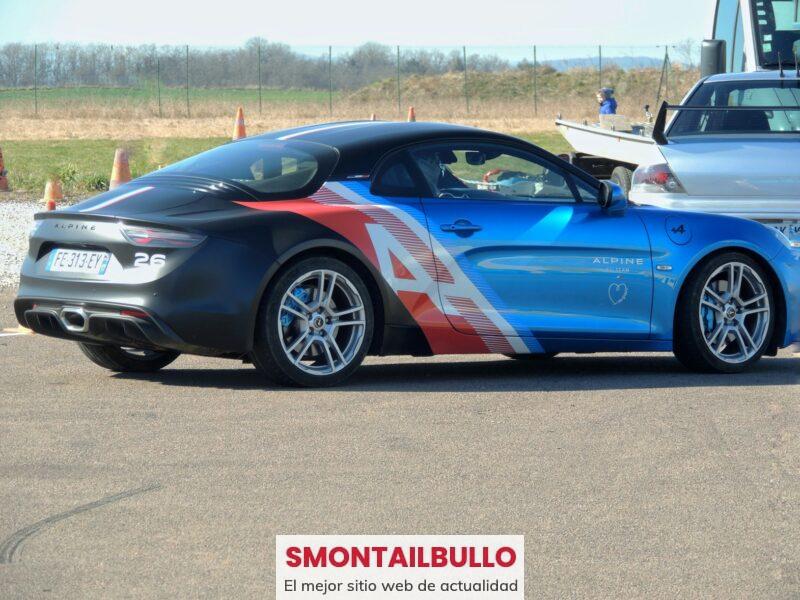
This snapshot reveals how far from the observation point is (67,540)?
4809 mm

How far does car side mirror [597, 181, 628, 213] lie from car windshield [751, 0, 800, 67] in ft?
33.3

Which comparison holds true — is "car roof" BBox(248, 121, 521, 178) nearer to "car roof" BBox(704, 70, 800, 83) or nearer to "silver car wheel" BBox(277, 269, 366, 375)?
"silver car wheel" BBox(277, 269, 366, 375)

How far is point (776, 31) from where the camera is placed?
1802 centimetres

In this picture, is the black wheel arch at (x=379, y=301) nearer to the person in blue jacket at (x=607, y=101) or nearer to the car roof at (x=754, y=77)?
the car roof at (x=754, y=77)

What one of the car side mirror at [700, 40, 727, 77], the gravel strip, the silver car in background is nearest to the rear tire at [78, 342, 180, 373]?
the gravel strip

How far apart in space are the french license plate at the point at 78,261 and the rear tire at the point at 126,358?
695mm

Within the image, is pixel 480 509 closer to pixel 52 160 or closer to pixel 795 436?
pixel 795 436

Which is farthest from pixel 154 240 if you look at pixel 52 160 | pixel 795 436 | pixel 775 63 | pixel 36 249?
pixel 52 160

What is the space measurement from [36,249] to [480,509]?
11.0ft

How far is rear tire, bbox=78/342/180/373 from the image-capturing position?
8109 millimetres

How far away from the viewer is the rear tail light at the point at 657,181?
11477mm

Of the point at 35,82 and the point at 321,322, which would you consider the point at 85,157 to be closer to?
the point at 35,82

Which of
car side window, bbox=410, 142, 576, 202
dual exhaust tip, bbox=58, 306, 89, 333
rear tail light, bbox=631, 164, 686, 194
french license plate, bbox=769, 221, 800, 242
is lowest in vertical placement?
french license plate, bbox=769, 221, 800, 242

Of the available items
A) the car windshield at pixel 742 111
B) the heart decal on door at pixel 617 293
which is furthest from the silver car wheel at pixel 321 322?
the car windshield at pixel 742 111
